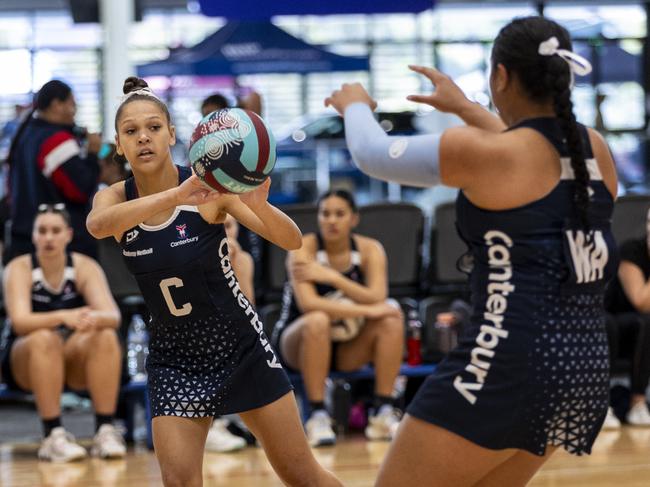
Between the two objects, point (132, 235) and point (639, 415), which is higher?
point (132, 235)

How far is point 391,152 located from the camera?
2.74 metres

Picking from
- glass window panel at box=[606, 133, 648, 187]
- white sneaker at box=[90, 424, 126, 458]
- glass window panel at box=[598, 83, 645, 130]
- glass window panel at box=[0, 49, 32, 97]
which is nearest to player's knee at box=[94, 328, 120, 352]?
white sneaker at box=[90, 424, 126, 458]

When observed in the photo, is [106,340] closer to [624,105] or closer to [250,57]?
[250,57]

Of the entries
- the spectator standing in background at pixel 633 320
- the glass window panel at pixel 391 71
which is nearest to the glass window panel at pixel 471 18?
the glass window panel at pixel 391 71

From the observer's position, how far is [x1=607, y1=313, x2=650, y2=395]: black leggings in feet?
23.9

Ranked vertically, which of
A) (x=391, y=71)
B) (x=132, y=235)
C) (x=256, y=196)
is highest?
(x=391, y=71)

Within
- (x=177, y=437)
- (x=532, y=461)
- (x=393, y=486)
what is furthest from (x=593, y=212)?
(x=177, y=437)

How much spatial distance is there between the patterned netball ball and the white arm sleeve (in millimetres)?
398

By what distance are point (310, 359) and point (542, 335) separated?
4.20 metres

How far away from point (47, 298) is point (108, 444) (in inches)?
36.8

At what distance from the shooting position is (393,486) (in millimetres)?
2734

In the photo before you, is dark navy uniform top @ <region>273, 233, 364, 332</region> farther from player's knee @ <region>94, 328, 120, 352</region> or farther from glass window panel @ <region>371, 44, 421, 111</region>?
glass window panel @ <region>371, 44, 421, 111</region>

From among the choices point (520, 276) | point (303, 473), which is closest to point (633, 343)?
point (303, 473)

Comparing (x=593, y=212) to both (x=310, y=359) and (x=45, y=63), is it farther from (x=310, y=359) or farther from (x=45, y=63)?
(x=45, y=63)
